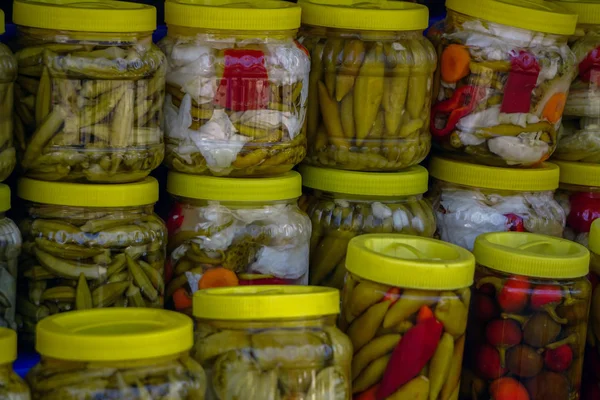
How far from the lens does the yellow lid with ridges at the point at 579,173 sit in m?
2.29

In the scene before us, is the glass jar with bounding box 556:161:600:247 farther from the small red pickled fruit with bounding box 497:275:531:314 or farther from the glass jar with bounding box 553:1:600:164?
the small red pickled fruit with bounding box 497:275:531:314

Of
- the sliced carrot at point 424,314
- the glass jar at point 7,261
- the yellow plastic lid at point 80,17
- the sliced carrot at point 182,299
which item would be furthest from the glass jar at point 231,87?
the sliced carrot at point 424,314

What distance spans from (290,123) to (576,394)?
0.69 meters

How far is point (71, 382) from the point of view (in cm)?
136

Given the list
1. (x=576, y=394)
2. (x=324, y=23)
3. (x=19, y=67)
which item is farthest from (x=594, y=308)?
(x=19, y=67)

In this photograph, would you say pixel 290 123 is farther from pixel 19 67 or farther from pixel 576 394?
pixel 576 394

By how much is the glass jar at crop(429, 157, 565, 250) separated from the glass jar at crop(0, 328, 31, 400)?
1.04 m

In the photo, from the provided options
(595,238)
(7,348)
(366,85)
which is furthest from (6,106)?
(595,238)

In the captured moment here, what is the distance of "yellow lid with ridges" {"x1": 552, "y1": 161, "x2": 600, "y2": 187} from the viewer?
2287 millimetres

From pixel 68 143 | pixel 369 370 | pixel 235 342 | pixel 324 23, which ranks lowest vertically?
pixel 369 370

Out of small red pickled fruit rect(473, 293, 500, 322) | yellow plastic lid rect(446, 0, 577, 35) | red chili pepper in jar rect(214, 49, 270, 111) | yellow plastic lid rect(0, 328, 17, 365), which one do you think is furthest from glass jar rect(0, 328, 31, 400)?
yellow plastic lid rect(446, 0, 577, 35)

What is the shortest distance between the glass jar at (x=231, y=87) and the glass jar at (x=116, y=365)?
1.65 feet

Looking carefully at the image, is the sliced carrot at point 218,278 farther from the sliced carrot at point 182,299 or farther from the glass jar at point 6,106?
the glass jar at point 6,106

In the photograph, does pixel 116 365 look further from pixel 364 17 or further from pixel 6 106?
pixel 364 17
